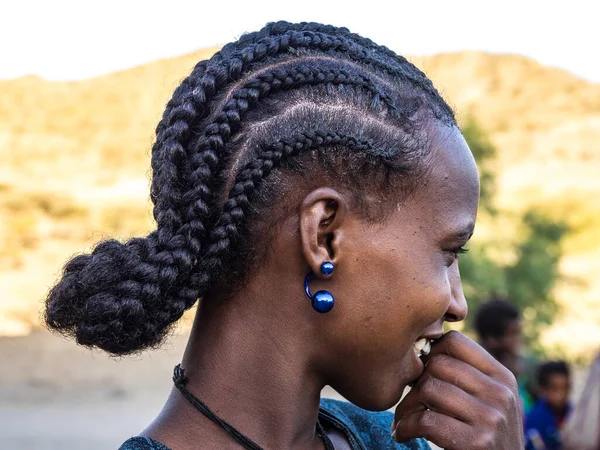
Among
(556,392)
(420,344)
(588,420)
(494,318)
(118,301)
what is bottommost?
(588,420)

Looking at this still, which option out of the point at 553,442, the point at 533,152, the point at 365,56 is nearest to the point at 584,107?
the point at 533,152

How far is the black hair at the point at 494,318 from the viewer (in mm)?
6418

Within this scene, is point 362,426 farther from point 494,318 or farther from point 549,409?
point 549,409

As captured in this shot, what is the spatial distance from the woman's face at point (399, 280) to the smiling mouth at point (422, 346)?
3cm

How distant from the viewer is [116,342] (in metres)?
1.83

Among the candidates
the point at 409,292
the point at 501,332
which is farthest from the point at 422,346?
the point at 501,332

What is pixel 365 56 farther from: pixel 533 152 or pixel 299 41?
pixel 533 152

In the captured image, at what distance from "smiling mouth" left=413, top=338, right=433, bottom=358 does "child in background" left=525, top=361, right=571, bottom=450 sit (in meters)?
4.78

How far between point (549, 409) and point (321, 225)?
6151 millimetres

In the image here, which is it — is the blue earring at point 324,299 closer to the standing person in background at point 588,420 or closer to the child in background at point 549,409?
the standing person in background at point 588,420

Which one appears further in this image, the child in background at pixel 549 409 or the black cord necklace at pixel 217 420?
the child in background at pixel 549 409

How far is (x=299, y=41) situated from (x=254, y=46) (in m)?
0.11

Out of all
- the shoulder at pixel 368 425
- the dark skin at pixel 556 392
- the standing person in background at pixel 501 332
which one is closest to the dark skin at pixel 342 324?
the shoulder at pixel 368 425

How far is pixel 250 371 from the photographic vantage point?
1.88 meters
